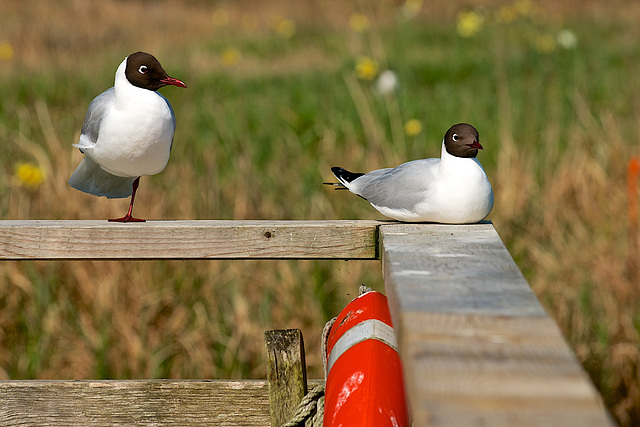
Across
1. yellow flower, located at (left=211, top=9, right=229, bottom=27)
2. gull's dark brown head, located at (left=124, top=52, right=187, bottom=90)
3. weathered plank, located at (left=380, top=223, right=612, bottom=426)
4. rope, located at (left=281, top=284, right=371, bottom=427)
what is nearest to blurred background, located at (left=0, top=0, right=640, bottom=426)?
rope, located at (left=281, top=284, right=371, bottom=427)

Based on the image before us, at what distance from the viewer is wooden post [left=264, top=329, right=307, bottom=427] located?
189 centimetres

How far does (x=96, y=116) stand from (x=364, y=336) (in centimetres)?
82

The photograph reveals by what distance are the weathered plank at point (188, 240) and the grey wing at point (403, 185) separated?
→ 8cm

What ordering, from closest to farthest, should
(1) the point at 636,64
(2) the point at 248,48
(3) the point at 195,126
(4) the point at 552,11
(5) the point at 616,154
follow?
(5) the point at 616,154 → (3) the point at 195,126 → (1) the point at 636,64 → (2) the point at 248,48 → (4) the point at 552,11

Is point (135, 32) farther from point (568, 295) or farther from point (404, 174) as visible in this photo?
point (404, 174)

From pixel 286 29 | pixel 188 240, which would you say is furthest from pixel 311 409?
pixel 286 29

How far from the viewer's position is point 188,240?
5.74 ft

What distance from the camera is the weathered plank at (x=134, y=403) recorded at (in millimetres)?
1974

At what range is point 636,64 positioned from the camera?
252 inches

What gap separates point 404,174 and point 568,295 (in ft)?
5.52

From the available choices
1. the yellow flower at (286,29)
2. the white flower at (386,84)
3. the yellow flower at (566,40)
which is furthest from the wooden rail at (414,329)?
the yellow flower at (286,29)

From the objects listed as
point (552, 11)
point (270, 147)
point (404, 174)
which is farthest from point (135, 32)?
point (404, 174)

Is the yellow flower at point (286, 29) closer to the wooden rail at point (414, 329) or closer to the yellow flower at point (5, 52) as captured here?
the yellow flower at point (5, 52)

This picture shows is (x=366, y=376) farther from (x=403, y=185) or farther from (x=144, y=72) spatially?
(x=144, y=72)
